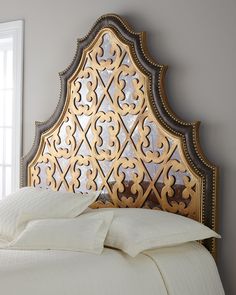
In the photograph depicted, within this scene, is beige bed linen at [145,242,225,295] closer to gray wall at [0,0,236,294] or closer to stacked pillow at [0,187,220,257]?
stacked pillow at [0,187,220,257]

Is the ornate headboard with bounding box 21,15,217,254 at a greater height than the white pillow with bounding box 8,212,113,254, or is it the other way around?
the ornate headboard with bounding box 21,15,217,254

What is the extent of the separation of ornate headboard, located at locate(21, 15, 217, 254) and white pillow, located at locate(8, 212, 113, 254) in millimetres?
478

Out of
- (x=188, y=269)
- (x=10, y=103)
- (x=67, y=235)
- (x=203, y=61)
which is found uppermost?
(x=203, y=61)

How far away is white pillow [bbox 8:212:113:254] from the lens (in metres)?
2.58

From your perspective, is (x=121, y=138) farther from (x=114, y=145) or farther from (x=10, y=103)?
(x=10, y=103)

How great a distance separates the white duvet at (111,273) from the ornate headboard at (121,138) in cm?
25

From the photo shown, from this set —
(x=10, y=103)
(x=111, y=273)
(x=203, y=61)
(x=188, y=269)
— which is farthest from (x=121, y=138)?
(x=10, y=103)

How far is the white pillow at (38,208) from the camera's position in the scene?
2920 millimetres

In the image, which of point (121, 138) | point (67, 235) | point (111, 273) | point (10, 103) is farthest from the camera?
point (10, 103)

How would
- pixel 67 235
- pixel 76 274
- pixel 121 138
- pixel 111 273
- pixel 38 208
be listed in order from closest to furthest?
1. pixel 76 274
2. pixel 111 273
3. pixel 67 235
4. pixel 38 208
5. pixel 121 138

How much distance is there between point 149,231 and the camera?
8.59ft

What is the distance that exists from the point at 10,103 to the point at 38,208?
4.81 feet

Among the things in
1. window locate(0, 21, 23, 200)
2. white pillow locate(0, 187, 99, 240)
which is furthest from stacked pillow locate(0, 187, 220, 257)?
window locate(0, 21, 23, 200)

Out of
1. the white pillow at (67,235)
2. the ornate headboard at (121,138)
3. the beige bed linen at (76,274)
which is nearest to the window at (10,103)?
the ornate headboard at (121,138)
